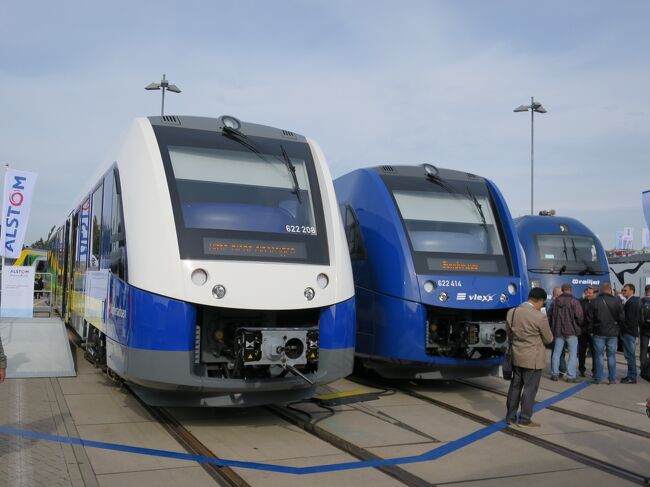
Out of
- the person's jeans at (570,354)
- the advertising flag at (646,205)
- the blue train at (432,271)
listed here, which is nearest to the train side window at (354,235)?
the blue train at (432,271)

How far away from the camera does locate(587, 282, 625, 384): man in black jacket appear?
1112 centimetres

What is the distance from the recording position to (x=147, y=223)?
22.1 feet

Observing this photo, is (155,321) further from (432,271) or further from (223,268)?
(432,271)

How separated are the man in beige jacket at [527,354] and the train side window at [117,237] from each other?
14.2ft

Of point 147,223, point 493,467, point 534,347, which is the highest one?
point 147,223

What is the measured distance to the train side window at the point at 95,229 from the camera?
9037mm

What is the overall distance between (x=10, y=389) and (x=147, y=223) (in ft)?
13.5

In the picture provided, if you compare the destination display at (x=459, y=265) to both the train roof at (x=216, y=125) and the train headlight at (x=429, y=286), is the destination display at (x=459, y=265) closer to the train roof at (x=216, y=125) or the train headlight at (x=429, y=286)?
the train headlight at (x=429, y=286)

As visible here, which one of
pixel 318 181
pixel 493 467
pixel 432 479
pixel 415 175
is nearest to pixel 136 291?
pixel 318 181

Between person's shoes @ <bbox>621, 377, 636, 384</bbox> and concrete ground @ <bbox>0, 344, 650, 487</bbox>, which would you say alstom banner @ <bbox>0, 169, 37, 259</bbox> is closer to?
concrete ground @ <bbox>0, 344, 650, 487</bbox>

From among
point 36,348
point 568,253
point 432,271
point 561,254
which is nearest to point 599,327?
point 432,271

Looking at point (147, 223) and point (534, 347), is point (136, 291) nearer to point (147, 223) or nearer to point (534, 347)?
point (147, 223)

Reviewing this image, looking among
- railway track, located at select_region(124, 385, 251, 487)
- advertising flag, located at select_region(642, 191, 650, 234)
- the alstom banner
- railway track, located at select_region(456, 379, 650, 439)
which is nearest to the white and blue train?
railway track, located at select_region(124, 385, 251, 487)

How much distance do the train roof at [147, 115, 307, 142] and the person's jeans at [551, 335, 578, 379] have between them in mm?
5836
